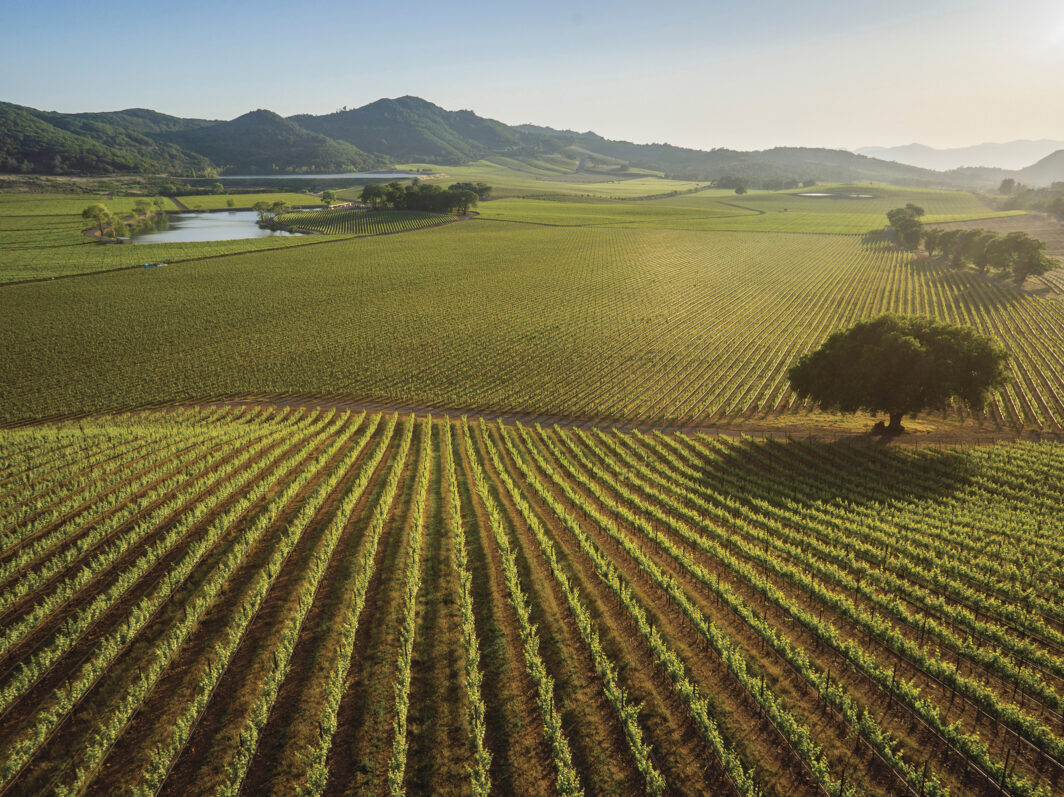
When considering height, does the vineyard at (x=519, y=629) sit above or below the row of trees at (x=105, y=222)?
below

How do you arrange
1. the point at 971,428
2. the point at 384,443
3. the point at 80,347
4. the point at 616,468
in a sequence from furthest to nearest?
the point at 80,347 → the point at 971,428 → the point at 384,443 → the point at 616,468

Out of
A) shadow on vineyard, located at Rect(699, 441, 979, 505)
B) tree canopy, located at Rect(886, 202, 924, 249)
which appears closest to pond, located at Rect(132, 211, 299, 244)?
shadow on vineyard, located at Rect(699, 441, 979, 505)

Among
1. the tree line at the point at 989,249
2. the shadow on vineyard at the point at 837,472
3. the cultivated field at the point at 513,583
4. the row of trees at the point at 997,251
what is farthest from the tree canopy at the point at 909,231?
the shadow on vineyard at the point at 837,472

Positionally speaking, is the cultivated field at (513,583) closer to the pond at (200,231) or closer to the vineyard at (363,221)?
the pond at (200,231)

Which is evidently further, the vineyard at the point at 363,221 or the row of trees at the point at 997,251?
the vineyard at the point at 363,221

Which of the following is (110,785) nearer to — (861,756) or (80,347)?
(861,756)

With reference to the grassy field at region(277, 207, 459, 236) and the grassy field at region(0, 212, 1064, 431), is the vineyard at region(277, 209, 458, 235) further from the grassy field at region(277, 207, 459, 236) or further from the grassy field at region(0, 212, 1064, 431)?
the grassy field at region(0, 212, 1064, 431)

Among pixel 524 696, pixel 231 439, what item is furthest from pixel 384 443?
pixel 524 696
